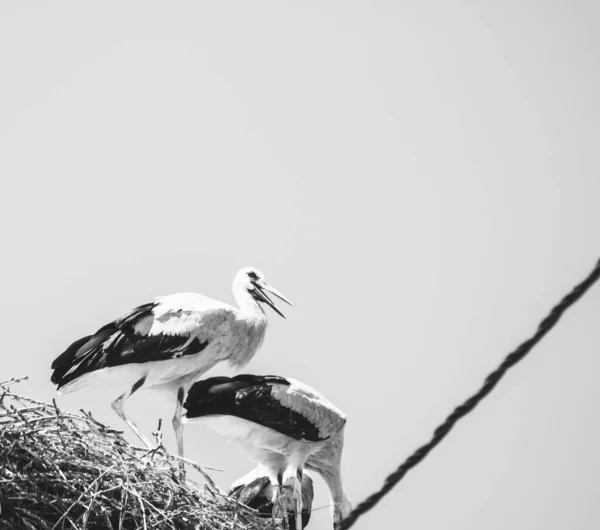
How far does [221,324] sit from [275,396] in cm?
74

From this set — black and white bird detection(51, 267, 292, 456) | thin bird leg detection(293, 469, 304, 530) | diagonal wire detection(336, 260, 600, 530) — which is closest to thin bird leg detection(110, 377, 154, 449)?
black and white bird detection(51, 267, 292, 456)

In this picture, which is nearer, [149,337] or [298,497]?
[298,497]

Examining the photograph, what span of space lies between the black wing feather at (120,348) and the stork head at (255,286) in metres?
0.94

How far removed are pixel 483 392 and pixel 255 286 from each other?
19.1 ft

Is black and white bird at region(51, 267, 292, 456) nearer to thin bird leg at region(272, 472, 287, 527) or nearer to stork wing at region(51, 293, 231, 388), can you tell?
stork wing at region(51, 293, 231, 388)

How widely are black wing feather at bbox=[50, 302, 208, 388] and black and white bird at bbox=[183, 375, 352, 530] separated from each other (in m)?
0.30

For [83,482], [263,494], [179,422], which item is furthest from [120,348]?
[83,482]

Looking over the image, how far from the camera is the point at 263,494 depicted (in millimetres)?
7523

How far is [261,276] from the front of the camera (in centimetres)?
885

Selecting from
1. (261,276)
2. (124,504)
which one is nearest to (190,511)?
(124,504)

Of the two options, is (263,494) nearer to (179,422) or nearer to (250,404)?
(250,404)

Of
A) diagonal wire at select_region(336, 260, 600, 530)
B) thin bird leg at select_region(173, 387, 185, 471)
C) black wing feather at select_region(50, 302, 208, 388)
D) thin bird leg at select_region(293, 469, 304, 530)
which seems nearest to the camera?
diagonal wire at select_region(336, 260, 600, 530)

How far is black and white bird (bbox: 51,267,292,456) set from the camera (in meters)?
7.46

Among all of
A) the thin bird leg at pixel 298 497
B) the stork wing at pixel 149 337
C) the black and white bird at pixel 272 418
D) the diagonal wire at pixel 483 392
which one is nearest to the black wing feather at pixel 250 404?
the black and white bird at pixel 272 418
